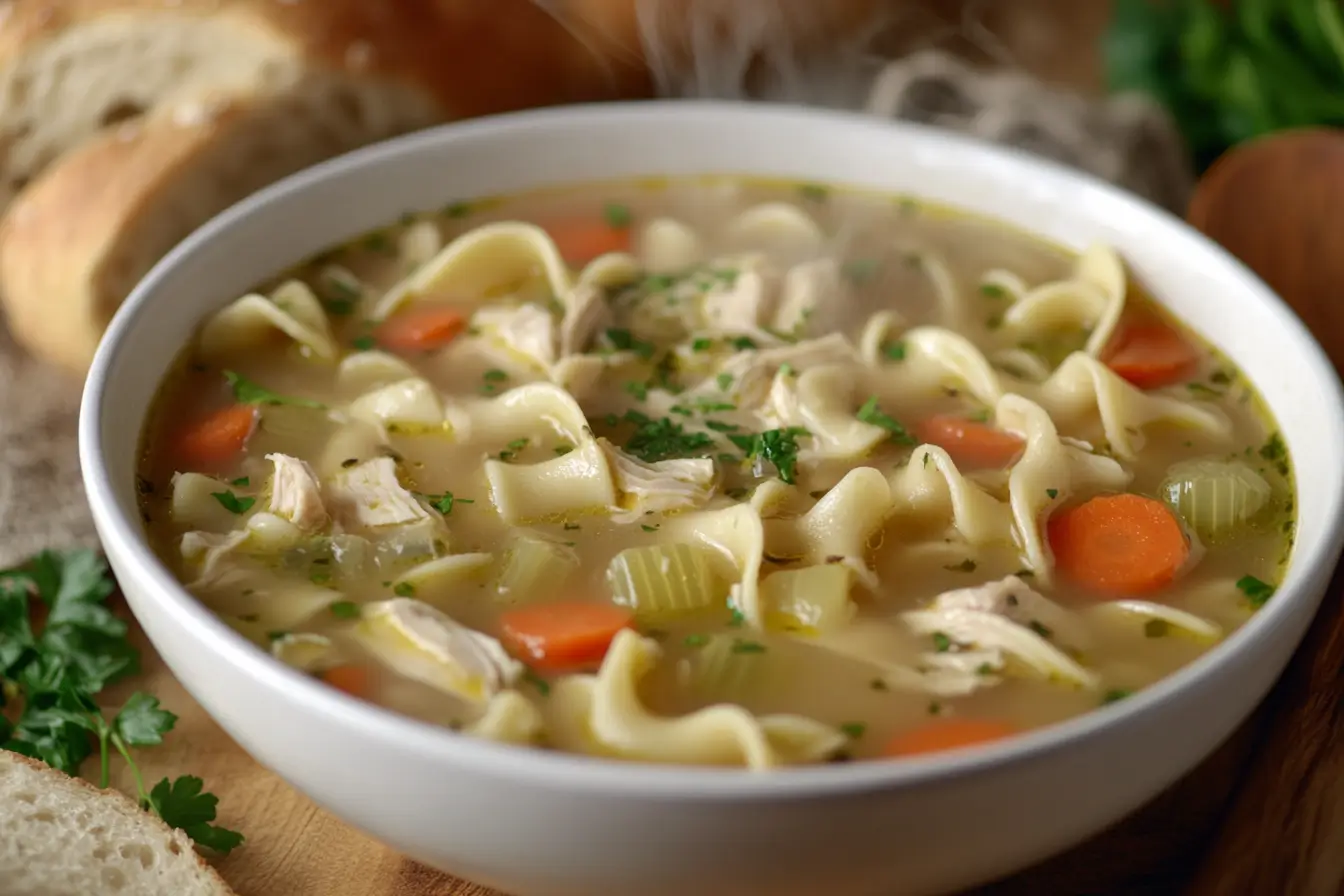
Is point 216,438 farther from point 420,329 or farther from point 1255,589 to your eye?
point 1255,589

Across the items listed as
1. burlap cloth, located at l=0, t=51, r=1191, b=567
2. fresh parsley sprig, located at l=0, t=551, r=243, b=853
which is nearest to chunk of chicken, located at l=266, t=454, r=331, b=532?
fresh parsley sprig, located at l=0, t=551, r=243, b=853

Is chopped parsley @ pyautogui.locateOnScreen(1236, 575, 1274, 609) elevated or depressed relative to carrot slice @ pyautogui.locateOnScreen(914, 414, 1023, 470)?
elevated

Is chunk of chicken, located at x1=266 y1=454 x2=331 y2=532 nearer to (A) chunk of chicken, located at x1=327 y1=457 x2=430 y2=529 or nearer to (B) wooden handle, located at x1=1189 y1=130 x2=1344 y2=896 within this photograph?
(A) chunk of chicken, located at x1=327 y1=457 x2=430 y2=529

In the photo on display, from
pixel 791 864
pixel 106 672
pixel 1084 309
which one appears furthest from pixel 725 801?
pixel 1084 309

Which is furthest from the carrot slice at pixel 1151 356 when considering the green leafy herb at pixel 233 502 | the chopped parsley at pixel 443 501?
the green leafy herb at pixel 233 502

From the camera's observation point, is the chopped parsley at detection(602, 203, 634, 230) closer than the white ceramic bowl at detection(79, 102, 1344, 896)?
No

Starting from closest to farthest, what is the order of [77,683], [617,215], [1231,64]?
[77,683]
[617,215]
[1231,64]

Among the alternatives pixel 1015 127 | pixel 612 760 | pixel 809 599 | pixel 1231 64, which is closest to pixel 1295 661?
pixel 809 599
